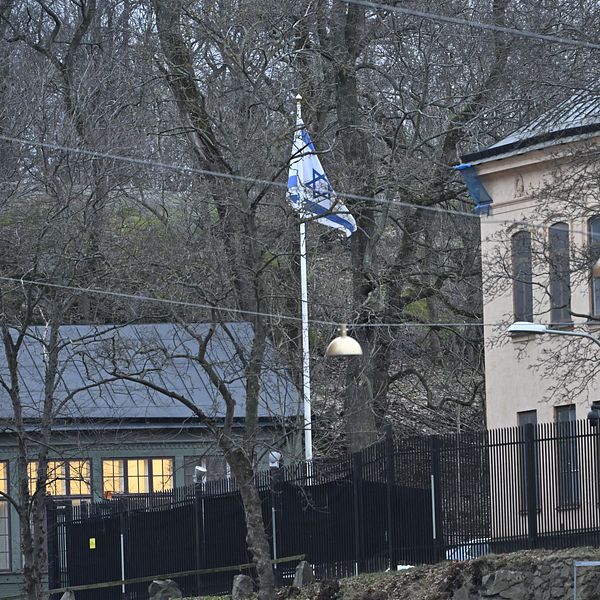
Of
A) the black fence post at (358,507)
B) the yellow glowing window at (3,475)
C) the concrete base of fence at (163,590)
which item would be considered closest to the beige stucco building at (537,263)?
the black fence post at (358,507)

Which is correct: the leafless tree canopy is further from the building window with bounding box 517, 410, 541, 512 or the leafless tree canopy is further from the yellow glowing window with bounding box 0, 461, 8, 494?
the building window with bounding box 517, 410, 541, 512

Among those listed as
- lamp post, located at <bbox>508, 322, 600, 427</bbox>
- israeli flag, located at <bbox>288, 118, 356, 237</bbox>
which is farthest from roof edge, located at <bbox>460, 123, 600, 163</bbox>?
lamp post, located at <bbox>508, 322, 600, 427</bbox>

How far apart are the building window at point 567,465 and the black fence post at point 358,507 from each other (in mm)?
3464

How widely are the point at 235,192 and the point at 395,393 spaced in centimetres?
1695

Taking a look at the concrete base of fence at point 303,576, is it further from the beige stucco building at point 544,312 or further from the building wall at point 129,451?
the building wall at point 129,451

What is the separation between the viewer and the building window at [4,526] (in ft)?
110

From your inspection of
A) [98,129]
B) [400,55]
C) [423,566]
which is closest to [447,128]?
[400,55]

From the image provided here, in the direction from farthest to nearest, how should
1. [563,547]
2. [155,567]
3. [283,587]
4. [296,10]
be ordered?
[296,10] → [155,567] → [283,587] → [563,547]

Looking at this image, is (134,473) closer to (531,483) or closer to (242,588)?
(242,588)

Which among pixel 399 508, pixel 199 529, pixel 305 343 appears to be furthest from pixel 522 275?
pixel 199 529

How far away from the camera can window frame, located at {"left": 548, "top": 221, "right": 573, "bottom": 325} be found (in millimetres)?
23500

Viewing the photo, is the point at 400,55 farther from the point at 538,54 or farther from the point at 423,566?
the point at 423,566

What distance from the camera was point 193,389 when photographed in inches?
1368

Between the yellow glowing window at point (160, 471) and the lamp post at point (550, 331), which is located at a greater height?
the lamp post at point (550, 331)
